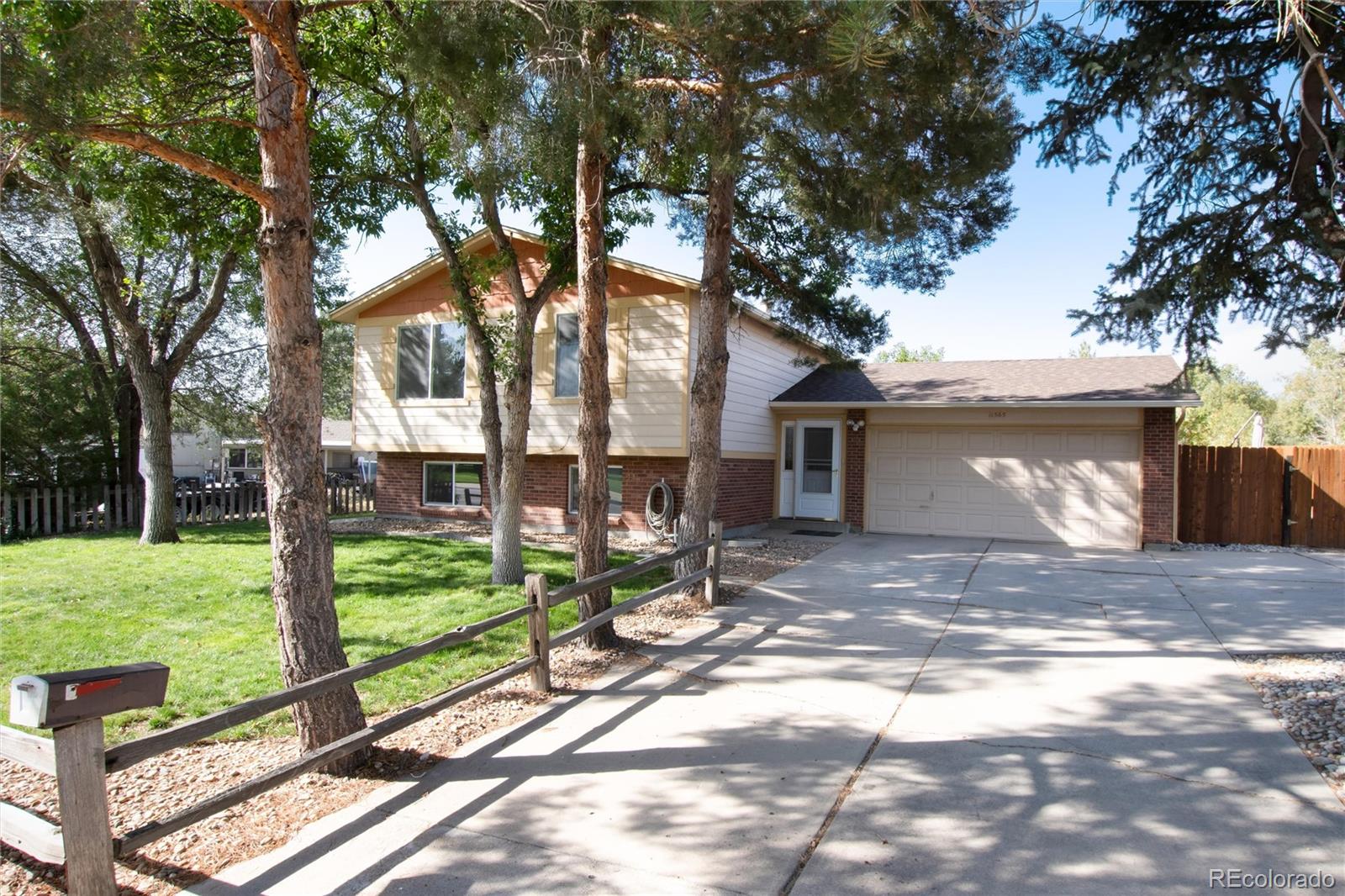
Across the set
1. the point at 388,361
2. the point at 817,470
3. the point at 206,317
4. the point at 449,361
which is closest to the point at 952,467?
the point at 817,470

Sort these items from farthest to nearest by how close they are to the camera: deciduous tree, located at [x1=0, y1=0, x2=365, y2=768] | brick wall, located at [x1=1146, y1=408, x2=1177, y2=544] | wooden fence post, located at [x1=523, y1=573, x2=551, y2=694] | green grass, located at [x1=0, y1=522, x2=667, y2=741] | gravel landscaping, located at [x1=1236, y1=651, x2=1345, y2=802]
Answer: brick wall, located at [x1=1146, y1=408, x2=1177, y2=544], green grass, located at [x1=0, y1=522, x2=667, y2=741], wooden fence post, located at [x1=523, y1=573, x2=551, y2=694], gravel landscaping, located at [x1=1236, y1=651, x2=1345, y2=802], deciduous tree, located at [x1=0, y1=0, x2=365, y2=768]

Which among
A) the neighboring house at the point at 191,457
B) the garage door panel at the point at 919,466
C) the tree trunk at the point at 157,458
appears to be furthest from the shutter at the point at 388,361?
the neighboring house at the point at 191,457

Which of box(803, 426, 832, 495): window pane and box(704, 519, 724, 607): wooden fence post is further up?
box(803, 426, 832, 495): window pane

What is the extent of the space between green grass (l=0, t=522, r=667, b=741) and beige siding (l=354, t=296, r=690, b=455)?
279cm

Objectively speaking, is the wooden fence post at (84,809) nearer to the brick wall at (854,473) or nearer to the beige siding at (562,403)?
the beige siding at (562,403)

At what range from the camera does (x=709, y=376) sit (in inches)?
360

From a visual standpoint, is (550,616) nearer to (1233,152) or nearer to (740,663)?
(740,663)

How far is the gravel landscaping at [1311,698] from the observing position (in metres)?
4.35

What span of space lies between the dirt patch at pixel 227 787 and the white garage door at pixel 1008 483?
10157 mm

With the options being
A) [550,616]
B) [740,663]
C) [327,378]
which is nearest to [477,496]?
[550,616]

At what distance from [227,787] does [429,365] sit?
1194 centimetres

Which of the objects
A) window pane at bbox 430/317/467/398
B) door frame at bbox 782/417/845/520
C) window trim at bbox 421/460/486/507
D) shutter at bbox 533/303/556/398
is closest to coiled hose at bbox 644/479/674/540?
shutter at bbox 533/303/556/398

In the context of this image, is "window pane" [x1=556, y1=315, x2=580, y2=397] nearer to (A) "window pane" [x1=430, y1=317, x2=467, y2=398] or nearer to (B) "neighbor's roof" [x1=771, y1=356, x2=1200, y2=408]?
(A) "window pane" [x1=430, y1=317, x2=467, y2=398]

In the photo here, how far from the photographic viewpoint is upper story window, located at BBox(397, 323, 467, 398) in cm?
1492
